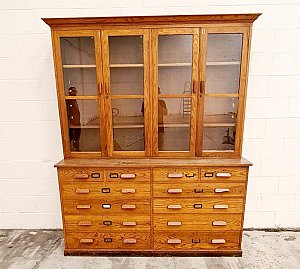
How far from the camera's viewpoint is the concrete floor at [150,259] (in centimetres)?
205

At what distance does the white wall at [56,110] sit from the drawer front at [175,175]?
0.73m

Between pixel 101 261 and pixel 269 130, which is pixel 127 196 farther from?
pixel 269 130

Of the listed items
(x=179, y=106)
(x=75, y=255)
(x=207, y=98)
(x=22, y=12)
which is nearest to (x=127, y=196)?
(x=75, y=255)

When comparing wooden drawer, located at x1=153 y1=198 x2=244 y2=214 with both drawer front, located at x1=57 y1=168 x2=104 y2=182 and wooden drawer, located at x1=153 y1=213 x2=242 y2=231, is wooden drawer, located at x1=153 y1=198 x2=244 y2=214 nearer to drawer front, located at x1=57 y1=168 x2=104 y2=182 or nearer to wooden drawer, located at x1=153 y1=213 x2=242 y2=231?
wooden drawer, located at x1=153 y1=213 x2=242 y2=231

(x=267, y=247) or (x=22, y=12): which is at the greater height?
(x=22, y=12)

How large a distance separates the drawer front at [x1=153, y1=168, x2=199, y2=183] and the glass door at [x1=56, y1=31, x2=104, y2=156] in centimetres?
55

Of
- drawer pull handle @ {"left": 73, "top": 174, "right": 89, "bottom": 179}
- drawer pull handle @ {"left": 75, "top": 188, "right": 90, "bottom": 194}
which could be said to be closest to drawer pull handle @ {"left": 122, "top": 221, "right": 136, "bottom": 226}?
drawer pull handle @ {"left": 75, "top": 188, "right": 90, "bottom": 194}

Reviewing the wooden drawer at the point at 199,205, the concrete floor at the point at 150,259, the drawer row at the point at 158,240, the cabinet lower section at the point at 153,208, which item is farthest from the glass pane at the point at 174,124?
the concrete floor at the point at 150,259

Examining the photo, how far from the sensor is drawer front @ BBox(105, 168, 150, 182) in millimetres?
2020

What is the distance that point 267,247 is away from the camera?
89.4 inches

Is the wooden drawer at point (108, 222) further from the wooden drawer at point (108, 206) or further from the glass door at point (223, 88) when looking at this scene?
the glass door at point (223, 88)

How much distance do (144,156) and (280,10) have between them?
70.3 inches

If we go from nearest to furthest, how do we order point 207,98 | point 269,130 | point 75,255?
point 207,98 → point 75,255 → point 269,130

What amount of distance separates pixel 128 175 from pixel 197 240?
2.82 ft
